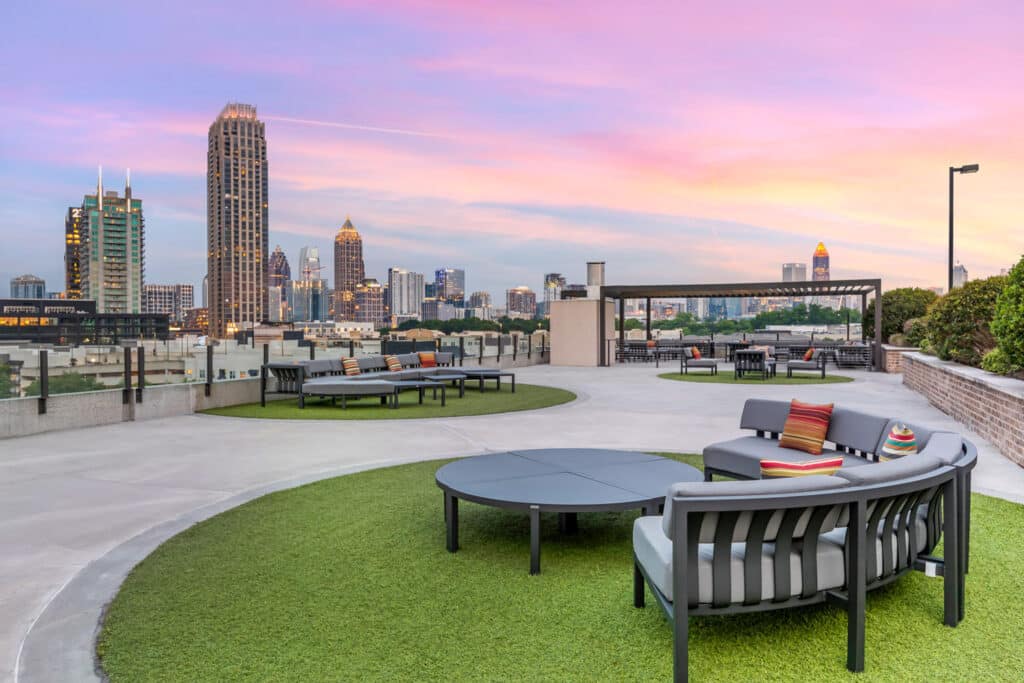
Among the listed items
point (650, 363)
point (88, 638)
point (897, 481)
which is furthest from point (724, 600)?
point (650, 363)

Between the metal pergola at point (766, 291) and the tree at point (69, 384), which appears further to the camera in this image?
the metal pergola at point (766, 291)

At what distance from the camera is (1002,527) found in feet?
17.1

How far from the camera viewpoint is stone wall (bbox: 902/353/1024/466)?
307 inches

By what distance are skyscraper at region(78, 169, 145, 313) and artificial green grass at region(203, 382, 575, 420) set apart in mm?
159619

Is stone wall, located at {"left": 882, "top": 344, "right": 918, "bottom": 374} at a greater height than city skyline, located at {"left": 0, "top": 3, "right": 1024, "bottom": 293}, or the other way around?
city skyline, located at {"left": 0, "top": 3, "right": 1024, "bottom": 293}

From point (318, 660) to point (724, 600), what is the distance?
6.00 ft

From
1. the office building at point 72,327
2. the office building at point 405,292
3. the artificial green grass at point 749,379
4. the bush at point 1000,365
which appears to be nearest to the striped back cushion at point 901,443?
the bush at point 1000,365

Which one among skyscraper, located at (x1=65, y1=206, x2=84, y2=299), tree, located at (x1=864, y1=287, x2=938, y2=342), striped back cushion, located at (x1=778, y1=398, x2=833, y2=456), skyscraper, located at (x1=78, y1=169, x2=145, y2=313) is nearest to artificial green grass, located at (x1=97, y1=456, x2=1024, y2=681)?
striped back cushion, located at (x1=778, y1=398, x2=833, y2=456)

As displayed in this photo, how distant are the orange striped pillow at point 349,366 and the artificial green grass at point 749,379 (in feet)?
30.5

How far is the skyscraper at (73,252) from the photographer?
484ft

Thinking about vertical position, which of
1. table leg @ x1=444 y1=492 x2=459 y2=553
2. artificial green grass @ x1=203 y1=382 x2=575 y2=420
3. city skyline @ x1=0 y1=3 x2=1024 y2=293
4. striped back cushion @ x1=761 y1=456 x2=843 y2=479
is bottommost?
artificial green grass @ x1=203 y1=382 x2=575 y2=420

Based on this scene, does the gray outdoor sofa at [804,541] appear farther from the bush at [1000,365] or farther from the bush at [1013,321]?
the bush at [1000,365]

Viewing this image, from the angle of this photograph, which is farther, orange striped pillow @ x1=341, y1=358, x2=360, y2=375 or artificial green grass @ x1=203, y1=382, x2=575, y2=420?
orange striped pillow @ x1=341, y1=358, x2=360, y2=375

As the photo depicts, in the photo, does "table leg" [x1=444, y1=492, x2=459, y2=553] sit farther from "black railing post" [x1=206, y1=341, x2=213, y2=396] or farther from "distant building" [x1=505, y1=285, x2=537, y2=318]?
"distant building" [x1=505, y1=285, x2=537, y2=318]
